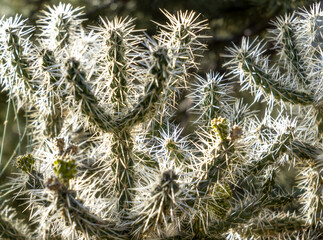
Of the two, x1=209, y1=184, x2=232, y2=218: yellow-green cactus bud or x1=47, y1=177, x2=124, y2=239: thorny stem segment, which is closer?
x1=47, y1=177, x2=124, y2=239: thorny stem segment

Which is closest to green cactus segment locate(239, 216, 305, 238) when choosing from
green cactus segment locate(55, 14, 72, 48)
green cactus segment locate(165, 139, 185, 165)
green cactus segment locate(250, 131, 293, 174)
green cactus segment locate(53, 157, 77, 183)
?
green cactus segment locate(250, 131, 293, 174)

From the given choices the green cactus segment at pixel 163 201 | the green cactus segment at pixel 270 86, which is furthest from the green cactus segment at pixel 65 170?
the green cactus segment at pixel 270 86

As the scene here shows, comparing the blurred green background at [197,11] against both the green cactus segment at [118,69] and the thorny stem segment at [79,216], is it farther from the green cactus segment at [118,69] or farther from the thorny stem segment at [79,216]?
the thorny stem segment at [79,216]

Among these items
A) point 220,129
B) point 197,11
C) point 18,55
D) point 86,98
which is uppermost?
point 197,11

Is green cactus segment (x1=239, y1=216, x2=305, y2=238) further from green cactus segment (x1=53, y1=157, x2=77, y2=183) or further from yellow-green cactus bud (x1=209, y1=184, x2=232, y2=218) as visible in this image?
green cactus segment (x1=53, y1=157, x2=77, y2=183)

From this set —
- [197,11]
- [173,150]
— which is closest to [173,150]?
[173,150]

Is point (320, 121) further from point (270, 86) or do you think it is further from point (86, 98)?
point (86, 98)

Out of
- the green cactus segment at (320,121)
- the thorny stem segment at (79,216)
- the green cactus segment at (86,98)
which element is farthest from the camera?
the green cactus segment at (320,121)
